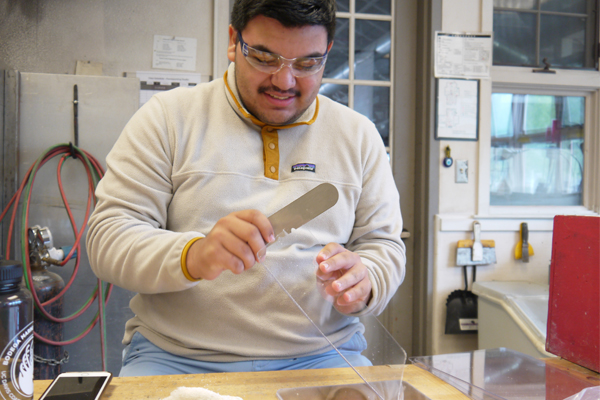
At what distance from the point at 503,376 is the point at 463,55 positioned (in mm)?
1874

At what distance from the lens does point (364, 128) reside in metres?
1.22

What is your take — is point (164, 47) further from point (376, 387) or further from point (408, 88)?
point (376, 387)

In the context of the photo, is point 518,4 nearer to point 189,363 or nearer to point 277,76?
point 277,76

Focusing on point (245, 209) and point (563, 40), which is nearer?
point (245, 209)

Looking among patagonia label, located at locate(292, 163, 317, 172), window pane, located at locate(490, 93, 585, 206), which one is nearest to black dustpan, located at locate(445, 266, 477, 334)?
window pane, located at locate(490, 93, 585, 206)

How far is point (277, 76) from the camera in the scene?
1.00 meters

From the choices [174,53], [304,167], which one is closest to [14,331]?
[304,167]

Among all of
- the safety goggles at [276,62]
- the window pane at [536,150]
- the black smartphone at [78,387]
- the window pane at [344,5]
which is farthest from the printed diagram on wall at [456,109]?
the black smartphone at [78,387]

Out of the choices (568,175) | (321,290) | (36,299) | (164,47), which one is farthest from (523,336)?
(164,47)

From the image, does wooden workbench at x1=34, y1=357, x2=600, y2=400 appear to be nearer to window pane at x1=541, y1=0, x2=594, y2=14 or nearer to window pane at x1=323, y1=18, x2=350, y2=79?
window pane at x1=323, y1=18, x2=350, y2=79

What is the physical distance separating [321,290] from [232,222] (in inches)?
9.4

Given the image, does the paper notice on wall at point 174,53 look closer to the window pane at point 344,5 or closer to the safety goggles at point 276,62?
the window pane at point 344,5

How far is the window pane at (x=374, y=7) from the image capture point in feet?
7.73

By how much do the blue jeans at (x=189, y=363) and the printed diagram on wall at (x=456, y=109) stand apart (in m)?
1.57
